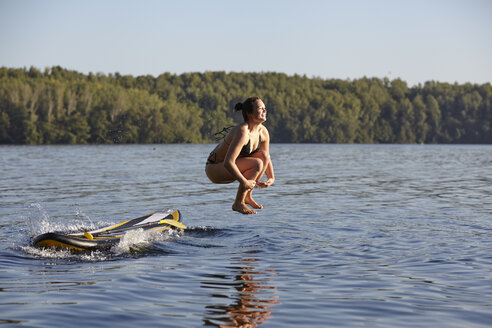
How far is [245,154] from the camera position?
11.8 m

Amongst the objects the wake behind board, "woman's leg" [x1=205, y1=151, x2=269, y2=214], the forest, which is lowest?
the wake behind board

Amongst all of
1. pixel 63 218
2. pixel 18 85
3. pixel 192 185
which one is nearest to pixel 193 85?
pixel 18 85

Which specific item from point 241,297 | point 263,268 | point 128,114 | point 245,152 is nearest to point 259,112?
point 245,152

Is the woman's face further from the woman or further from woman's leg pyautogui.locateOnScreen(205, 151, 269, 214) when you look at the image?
woman's leg pyautogui.locateOnScreen(205, 151, 269, 214)

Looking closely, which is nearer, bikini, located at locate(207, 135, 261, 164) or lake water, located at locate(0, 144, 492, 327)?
lake water, located at locate(0, 144, 492, 327)

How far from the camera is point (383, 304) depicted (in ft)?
34.1

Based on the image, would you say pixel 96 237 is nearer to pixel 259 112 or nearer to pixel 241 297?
pixel 241 297

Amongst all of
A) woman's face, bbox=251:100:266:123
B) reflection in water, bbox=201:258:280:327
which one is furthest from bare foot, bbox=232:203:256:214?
woman's face, bbox=251:100:266:123

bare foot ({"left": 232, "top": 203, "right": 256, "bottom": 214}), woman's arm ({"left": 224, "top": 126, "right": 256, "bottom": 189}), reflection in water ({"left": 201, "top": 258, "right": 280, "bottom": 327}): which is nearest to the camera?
reflection in water ({"left": 201, "top": 258, "right": 280, "bottom": 327})

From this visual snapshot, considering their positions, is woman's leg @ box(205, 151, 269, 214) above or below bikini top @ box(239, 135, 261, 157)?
below

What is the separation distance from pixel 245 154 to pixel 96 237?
589 centimetres

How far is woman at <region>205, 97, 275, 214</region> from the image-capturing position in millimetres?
11243

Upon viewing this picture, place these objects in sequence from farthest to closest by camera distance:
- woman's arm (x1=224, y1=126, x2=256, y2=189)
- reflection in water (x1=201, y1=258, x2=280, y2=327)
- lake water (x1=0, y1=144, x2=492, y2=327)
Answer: woman's arm (x1=224, y1=126, x2=256, y2=189) < lake water (x1=0, y1=144, x2=492, y2=327) < reflection in water (x1=201, y1=258, x2=280, y2=327)

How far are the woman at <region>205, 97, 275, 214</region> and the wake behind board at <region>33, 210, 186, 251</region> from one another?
4956mm
